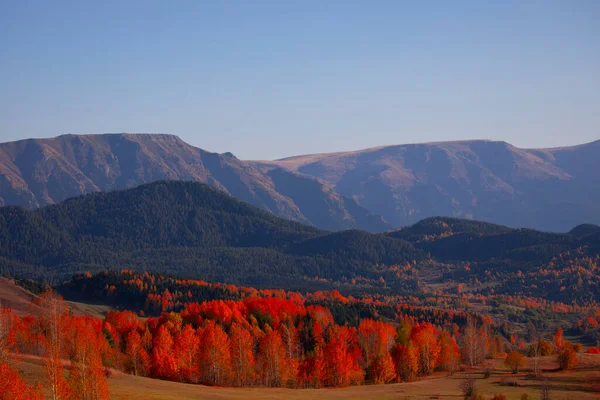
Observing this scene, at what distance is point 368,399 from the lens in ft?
395

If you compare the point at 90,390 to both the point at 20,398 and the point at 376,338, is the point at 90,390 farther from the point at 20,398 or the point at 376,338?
the point at 376,338

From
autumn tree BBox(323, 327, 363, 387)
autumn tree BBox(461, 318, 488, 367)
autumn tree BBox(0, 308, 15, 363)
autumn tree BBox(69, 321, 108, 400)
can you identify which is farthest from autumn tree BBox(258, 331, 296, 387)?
autumn tree BBox(69, 321, 108, 400)

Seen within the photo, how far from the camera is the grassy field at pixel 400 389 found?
106 meters

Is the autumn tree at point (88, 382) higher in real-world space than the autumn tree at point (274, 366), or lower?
higher

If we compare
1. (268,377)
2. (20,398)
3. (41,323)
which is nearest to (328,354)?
(268,377)

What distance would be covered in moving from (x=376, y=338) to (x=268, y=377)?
47714 mm

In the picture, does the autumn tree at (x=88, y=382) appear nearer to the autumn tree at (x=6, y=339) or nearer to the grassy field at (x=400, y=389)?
the grassy field at (x=400, y=389)

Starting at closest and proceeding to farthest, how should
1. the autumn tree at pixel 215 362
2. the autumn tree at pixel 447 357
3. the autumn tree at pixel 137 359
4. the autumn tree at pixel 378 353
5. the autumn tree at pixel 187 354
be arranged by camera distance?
the autumn tree at pixel 215 362 → the autumn tree at pixel 187 354 → the autumn tree at pixel 137 359 → the autumn tree at pixel 378 353 → the autumn tree at pixel 447 357

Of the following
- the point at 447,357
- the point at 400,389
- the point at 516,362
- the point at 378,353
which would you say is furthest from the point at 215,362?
the point at 516,362

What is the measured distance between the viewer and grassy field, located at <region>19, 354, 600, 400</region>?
106 m

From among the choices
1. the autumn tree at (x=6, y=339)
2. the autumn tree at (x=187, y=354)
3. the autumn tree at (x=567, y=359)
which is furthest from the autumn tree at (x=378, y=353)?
the autumn tree at (x=6, y=339)

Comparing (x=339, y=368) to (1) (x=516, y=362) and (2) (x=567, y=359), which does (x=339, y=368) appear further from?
(2) (x=567, y=359)

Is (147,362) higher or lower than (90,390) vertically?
lower

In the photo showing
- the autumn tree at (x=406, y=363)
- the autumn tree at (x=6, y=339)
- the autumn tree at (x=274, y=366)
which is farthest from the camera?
the autumn tree at (x=406, y=363)
